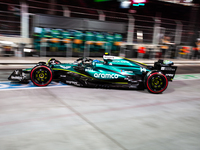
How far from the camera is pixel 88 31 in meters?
14.6

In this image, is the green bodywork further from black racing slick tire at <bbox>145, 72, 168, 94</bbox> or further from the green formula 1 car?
black racing slick tire at <bbox>145, 72, 168, 94</bbox>

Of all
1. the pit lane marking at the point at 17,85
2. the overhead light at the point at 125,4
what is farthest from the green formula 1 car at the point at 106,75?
the overhead light at the point at 125,4

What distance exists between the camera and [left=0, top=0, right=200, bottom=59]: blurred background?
1206 centimetres

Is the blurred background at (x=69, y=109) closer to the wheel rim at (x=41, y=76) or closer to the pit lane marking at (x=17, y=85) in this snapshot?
the pit lane marking at (x=17, y=85)

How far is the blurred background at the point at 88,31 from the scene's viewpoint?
12.1 metres

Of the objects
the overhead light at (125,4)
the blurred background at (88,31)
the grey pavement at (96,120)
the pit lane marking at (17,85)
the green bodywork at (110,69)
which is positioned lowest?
the grey pavement at (96,120)

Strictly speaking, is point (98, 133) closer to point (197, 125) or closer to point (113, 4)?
point (197, 125)

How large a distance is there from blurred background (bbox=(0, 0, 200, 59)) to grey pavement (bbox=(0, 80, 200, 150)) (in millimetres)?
7488

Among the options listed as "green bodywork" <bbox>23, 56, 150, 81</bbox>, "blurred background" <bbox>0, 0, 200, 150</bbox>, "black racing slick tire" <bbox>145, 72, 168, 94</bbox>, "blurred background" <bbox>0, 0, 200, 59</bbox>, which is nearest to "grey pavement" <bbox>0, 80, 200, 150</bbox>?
"blurred background" <bbox>0, 0, 200, 150</bbox>

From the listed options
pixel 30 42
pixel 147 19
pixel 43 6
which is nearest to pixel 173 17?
A: pixel 147 19

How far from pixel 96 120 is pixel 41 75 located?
9.14 feet

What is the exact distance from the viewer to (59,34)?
44.1 feet

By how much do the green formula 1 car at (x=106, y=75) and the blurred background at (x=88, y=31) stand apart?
6110 mm

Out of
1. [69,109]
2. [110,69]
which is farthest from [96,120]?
[110,69]
